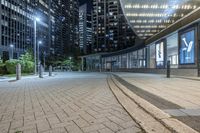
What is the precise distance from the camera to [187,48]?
30500mm

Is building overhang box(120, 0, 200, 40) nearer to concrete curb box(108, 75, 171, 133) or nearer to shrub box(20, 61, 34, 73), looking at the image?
shrub box(20, 61, 34, 73)

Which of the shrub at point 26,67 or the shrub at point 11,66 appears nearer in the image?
the shrub at point 11,66

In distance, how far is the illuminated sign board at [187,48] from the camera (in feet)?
94.3

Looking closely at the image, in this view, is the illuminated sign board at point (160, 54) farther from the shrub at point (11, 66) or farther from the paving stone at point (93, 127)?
the paving stone at point (93, 127)

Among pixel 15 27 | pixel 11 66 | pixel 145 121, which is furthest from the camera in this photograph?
pixel 15 27

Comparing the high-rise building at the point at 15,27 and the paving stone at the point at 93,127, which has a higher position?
the high-rise building at the point at 15,27

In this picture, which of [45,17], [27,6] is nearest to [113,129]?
[27,6]

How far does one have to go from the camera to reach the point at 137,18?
176 ft

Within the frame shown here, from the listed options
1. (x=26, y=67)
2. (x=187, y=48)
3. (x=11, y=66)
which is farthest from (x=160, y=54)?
(x=11, y=66)

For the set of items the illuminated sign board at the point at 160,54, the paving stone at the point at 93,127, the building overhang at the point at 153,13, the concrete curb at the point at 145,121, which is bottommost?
the paving stone at the point at 93,127

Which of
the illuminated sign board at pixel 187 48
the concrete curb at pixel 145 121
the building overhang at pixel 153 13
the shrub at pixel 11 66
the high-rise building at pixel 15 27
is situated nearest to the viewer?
the concrete curb at pixel 145 121

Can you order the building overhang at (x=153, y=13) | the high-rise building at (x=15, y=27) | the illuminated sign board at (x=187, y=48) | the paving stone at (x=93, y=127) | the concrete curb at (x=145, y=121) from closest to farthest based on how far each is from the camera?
the concrete curb at (x=145, y=121) < the paving stone at (x=93, y=127) < the illuminated sign board at (x=187, y=48) < the building overhang at (x=153, y=13) < the high-rise building at (x=15, y=27)

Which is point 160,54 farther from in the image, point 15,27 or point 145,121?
point 15,27

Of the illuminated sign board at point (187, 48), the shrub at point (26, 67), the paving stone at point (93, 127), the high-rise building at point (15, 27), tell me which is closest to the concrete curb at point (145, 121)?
the paving stone at point (93, 127)
